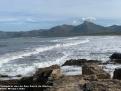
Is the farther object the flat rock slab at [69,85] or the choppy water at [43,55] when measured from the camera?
the choppy water at [43,55]

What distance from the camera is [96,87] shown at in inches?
367

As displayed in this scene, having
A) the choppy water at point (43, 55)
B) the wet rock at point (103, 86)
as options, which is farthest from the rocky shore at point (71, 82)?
the choppy water at point (43, 55)

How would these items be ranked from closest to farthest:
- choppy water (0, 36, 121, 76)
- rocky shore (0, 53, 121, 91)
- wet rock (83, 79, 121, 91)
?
1. wet rock (83, 79, 121, 91)
2. rocky shore (0, 53, 121, 91)
3. choppy water (0, 36, 121, 76)

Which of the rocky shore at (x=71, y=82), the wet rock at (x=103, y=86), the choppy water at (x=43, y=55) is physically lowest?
the choppy water at (x=43, y=55)

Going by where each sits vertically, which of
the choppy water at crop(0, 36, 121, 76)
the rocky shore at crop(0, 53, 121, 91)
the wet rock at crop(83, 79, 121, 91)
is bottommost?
the choppy water at crop(0, 36, 121, 76)

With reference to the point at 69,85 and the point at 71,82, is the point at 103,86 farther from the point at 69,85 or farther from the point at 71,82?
the point at 71,82

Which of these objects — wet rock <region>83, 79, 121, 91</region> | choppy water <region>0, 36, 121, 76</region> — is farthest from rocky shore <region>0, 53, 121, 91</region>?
Result: choppy water <region>0, 36, 121, 76</region>

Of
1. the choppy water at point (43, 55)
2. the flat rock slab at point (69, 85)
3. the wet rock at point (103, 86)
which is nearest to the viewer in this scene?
the wet rock at point (103, 86)

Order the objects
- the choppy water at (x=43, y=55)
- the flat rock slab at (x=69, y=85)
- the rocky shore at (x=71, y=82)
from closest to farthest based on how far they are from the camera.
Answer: the rocky shore at (x=71, y=82)
the flat rock slab at (x=69, y=85)
the choppy water at (x=43, y=55)

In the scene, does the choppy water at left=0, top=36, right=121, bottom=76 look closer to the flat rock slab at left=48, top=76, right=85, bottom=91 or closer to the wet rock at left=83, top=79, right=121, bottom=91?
the flat rock slab at left=48, top=76, right=85, bottom=91

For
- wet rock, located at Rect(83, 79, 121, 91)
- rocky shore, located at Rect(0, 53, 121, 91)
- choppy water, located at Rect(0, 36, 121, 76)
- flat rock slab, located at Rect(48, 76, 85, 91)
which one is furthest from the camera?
choppy water, located at Rect(0, 36, 121, 76)

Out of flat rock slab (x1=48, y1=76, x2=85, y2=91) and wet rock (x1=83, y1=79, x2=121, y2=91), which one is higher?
wet rock (x1=83, y1=79, x2=121, y2=91)

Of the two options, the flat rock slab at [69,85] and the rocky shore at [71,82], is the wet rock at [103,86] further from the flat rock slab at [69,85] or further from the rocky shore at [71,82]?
the flat rock slab at [69,85]

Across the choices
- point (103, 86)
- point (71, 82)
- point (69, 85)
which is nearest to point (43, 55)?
point (71, 82)
